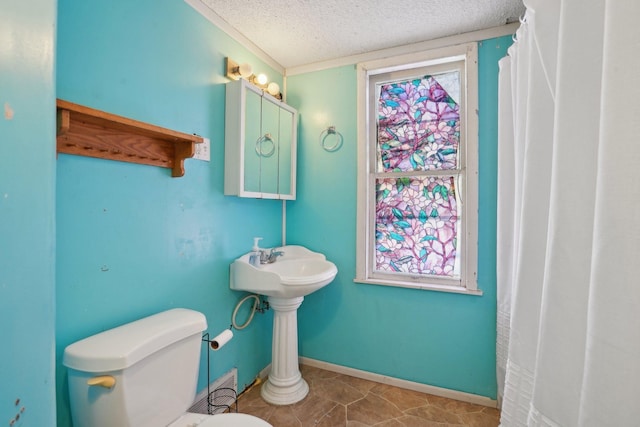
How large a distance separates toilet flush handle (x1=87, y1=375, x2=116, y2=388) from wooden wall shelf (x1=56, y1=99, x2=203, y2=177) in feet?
2.46

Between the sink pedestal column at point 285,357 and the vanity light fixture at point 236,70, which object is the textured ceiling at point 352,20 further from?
the sink pedestal column at point 285,357

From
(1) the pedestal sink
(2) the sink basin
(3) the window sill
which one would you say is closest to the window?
A: (3) the window sill

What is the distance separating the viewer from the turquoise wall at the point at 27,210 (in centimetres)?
49

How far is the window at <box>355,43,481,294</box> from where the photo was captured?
1848mm

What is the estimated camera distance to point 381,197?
2.15 metres

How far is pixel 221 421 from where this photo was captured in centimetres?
104

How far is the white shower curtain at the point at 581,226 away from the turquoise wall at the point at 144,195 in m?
1.45

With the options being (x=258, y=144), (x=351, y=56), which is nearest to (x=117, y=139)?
(x=258, y=144)

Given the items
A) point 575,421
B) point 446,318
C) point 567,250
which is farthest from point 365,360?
point 567,250

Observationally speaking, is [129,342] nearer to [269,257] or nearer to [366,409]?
[269,257]

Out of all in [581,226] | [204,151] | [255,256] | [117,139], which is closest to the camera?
[581,226]

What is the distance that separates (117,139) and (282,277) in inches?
39.8

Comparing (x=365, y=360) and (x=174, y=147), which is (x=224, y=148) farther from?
(x=365, y=360)

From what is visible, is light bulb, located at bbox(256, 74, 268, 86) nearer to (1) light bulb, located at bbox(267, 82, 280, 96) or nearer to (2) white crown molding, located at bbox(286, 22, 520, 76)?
(1) light bulb, located at bbox(267, 82, 280, 96)
